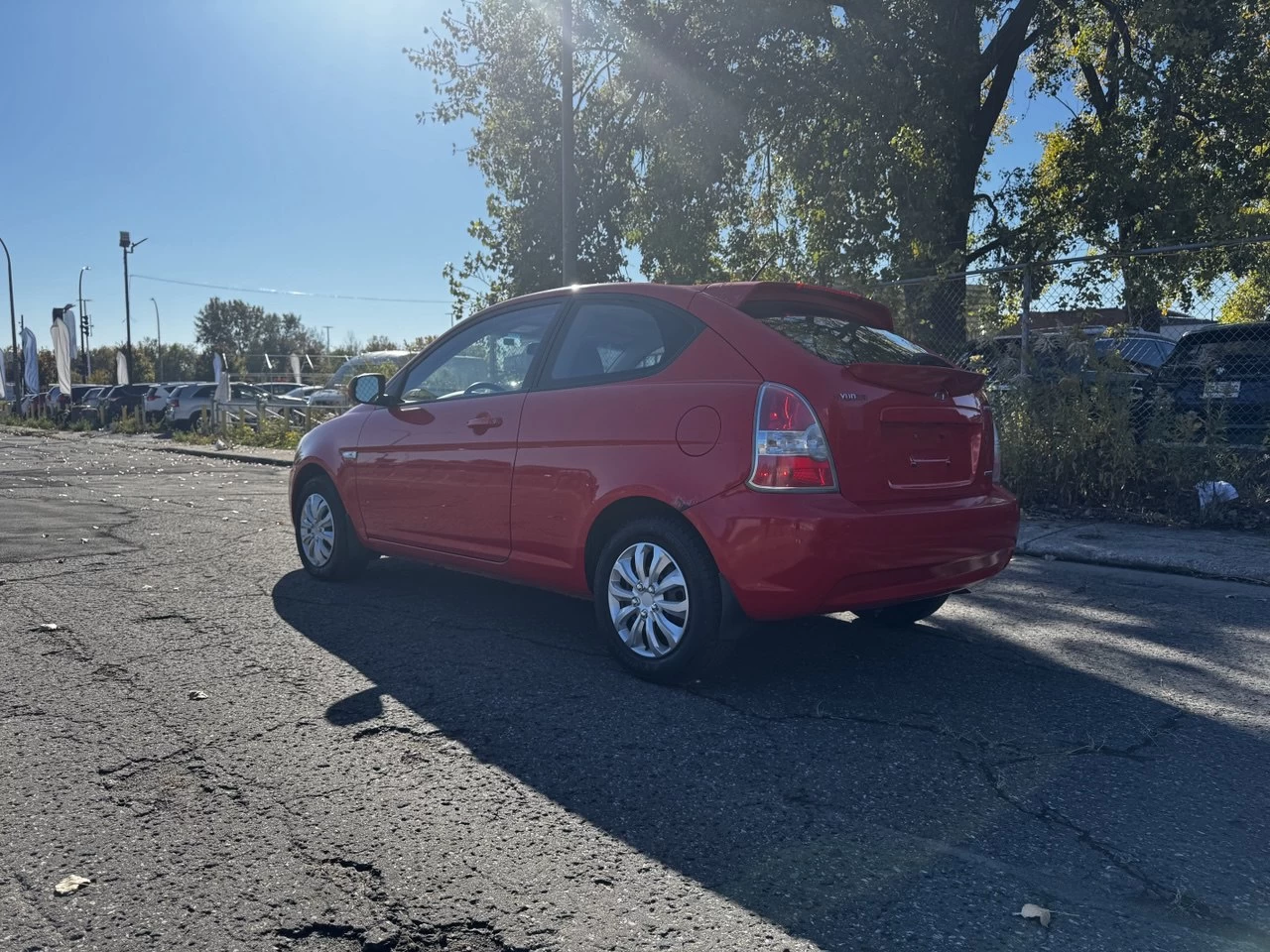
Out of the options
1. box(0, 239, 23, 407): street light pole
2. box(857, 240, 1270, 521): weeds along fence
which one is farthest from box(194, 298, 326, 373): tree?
box(857, 240, 1270, 521): weeds along fence

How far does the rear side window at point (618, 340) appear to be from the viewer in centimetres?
447

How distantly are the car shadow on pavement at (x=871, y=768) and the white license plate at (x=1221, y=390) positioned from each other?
205 inches

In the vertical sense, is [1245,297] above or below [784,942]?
above

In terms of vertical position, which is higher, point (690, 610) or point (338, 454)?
point (338, 454)

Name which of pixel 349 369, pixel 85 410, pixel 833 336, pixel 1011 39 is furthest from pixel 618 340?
pixel 85 410

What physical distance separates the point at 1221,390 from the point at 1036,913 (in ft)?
26.3

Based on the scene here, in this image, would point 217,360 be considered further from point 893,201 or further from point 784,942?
point 784,942

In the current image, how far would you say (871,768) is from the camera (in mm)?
3391

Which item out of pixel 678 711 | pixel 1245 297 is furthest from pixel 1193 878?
pixel 1245 297

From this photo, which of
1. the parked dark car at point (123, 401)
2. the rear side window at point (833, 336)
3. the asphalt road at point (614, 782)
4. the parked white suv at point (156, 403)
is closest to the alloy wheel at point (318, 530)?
the asphalt road at point (614, 782)

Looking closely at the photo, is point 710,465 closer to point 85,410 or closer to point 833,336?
point 833,336

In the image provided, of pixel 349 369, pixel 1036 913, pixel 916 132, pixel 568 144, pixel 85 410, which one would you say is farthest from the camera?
pixel 85 410

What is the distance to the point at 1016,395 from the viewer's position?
32.4 feet

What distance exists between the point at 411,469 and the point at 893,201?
9.04 metres
